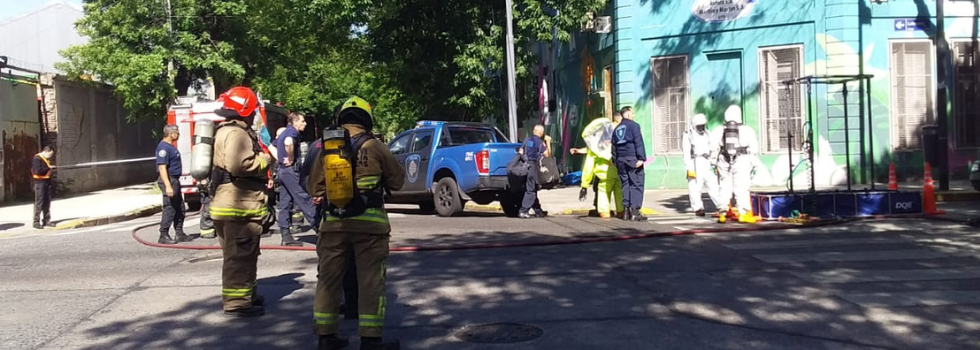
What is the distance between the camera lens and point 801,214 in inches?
468

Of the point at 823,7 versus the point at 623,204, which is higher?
the point at 823,7

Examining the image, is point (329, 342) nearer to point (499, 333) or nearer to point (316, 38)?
Answer: point (499, 333)

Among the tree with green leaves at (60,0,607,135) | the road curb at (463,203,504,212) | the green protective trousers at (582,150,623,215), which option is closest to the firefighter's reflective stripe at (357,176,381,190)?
the green protective trousers at (582,150,623,215)

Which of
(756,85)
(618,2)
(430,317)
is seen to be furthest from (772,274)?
(618,2)

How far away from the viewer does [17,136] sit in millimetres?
20875

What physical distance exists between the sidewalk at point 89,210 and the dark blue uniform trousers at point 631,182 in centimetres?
984

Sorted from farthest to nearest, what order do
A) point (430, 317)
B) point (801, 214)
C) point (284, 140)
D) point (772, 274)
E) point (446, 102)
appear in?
point (446, 102)
point (801, 214)
point (284, 140)
point (772, 274)
point (430, 317)

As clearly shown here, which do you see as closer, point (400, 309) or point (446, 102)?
point (400, 309)

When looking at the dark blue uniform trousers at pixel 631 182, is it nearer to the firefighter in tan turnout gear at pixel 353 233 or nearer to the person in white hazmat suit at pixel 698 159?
the person in white hazmat suit at pixel 698 159

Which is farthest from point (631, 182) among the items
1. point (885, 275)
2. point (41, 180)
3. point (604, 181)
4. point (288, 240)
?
point (41, 180)

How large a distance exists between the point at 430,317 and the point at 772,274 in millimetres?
3321

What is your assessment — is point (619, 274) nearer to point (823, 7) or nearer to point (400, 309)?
point (400, 309)

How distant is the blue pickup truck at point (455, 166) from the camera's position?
45.1ft

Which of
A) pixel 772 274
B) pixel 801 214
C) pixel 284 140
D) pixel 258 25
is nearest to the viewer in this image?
pixel 772 274
